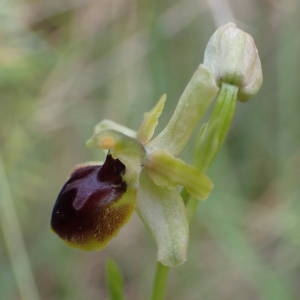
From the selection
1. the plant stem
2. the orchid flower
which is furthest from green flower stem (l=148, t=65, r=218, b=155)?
the plant stem

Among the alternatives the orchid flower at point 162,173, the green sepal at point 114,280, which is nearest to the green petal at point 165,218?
the orchid flower at point 162,173

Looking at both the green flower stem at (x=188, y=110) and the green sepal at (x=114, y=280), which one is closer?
the green flower stem at (x=188, y=110)

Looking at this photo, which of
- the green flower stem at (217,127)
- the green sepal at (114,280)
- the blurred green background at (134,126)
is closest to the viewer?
the green flower stem at (217,127)

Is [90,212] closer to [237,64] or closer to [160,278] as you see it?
[160,278]

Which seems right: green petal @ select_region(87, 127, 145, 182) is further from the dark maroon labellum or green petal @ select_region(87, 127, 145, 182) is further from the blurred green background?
the blurred green background

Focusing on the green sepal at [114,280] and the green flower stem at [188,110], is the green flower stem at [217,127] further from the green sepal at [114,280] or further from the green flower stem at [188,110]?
the green sepal at [114,280]

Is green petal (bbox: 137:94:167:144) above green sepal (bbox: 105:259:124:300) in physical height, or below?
above

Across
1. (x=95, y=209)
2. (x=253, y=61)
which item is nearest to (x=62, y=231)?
(x=95, y=209)
